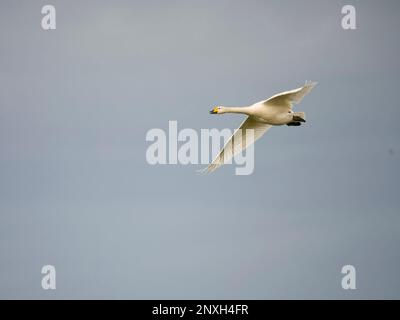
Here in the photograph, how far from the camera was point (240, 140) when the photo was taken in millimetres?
51438

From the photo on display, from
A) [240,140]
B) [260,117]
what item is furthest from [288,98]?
[240,140]

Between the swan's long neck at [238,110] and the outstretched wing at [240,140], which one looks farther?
the outstretched wing at [240,140]

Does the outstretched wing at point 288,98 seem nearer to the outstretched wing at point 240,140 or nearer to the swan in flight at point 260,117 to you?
the swan in flight at point 260,117

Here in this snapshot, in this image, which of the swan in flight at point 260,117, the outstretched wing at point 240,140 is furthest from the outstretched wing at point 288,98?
the outstretched wing at point 240,140

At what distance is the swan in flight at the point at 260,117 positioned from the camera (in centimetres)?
4841

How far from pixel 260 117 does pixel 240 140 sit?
7.84 feet

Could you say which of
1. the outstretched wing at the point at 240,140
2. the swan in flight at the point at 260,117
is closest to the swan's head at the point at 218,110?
the swan in flight at the point at 260,117

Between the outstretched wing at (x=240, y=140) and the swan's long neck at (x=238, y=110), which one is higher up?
the swan's long neck at (x=238, y=110)

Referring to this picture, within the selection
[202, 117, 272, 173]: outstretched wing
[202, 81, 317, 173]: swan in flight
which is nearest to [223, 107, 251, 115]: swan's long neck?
[202, 81, 317, 173]: swan in flight

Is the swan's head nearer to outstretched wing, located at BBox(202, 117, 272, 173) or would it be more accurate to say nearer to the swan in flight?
the swan in flight

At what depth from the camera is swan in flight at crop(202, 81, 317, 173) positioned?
159 feet

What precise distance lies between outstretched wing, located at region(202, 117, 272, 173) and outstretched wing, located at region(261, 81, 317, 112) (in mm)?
2282

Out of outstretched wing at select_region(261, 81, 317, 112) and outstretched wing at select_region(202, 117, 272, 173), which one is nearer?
outstretched wing at select_region(261, 81, 317, 112)
